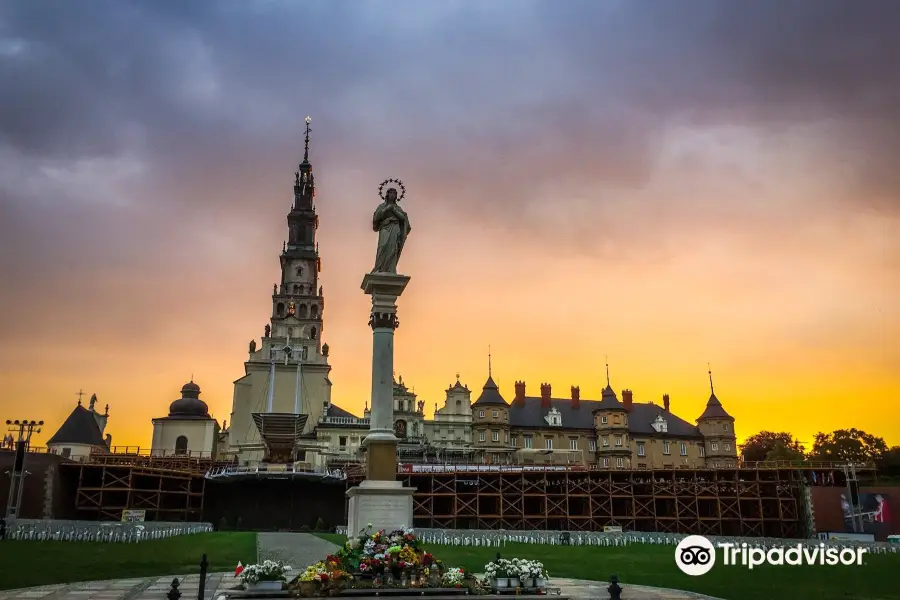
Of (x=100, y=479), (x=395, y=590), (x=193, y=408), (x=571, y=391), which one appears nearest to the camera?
(x=395, y=590)

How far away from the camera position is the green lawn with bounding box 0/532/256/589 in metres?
19.5

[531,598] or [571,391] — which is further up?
[571,391]

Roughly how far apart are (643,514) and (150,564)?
5082cm

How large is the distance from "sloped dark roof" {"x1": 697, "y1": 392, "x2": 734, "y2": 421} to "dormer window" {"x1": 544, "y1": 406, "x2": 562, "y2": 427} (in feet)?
64.6

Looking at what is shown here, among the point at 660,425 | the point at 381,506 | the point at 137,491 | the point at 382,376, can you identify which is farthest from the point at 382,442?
the point at 660,425

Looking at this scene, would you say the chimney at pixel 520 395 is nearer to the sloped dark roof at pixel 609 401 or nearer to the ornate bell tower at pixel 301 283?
the sloped dark roof at pixel 609 401

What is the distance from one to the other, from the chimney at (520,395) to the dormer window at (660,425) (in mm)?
17360

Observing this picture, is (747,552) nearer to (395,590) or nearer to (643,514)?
(395,590)

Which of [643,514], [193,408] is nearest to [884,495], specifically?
[643,514]

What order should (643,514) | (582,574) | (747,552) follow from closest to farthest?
(582,574) → (747,552) → (643,514)

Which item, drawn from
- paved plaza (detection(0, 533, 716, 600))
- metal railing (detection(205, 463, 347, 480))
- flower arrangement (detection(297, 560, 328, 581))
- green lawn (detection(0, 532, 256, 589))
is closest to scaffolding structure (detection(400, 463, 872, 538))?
metal railing (detection(205, 463, 347, 480))

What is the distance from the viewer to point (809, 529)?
59.0m

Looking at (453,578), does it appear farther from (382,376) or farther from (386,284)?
(386,284)

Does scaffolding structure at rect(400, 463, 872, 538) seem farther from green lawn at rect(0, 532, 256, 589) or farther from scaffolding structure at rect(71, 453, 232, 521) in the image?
green lawn at rect(0, 532, 256, 589)
